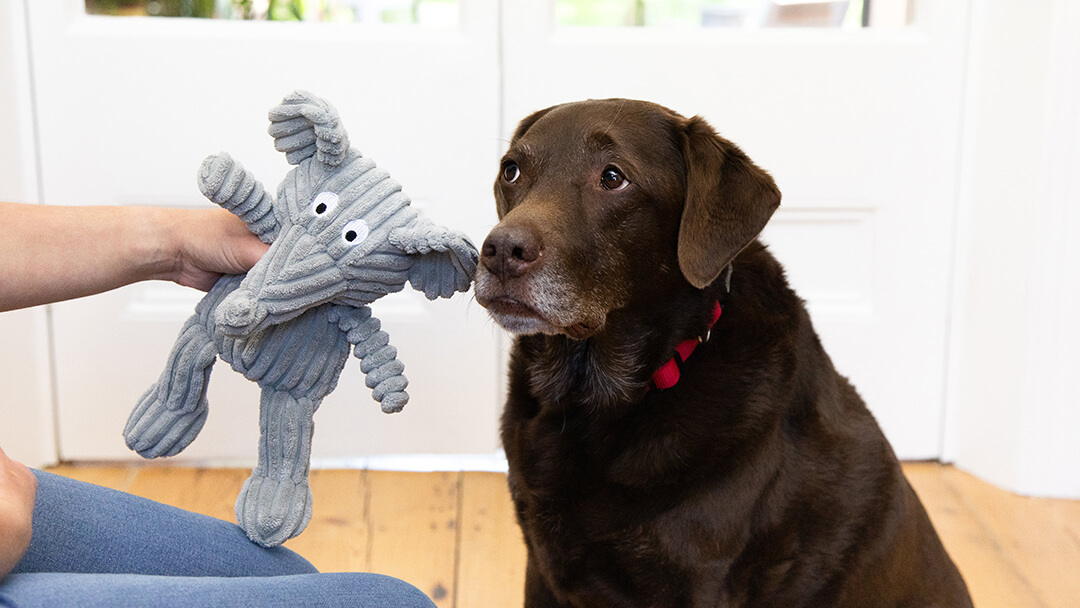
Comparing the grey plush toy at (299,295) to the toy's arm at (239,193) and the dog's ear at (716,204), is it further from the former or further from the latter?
the dog's ear at (716,204)

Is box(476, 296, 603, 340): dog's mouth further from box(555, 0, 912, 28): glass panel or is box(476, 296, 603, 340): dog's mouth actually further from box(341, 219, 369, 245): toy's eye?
box(555, 0, 912, 28): glass panel

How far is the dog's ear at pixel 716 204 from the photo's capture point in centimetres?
128

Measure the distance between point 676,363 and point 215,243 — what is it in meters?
0.69

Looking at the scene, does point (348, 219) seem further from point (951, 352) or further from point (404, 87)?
point (951, 352)

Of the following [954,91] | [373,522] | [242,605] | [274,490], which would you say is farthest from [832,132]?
[242,605]

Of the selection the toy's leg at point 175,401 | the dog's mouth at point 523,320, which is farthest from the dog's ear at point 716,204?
the toy's leg at point 175,401

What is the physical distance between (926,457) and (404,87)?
1.81 metres

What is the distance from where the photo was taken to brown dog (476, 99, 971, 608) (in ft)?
4.22

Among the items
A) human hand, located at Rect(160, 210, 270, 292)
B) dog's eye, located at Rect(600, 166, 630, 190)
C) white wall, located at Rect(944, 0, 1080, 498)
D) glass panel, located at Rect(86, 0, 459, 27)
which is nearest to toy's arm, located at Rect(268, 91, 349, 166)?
human hand, located at Rect(160, 210, 270, 292)

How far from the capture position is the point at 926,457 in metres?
2.68

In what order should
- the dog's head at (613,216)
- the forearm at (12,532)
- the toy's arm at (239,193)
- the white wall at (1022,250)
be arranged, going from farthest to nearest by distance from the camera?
1. the white wall at (1022,250)
2. the dog's head at (613,216)
3. the toy's arm at (239,193)
4. the forearm at (12,532)

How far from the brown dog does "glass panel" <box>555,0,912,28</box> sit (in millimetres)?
1157

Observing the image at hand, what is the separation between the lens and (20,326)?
242cm

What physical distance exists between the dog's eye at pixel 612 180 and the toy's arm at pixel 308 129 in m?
0.38
